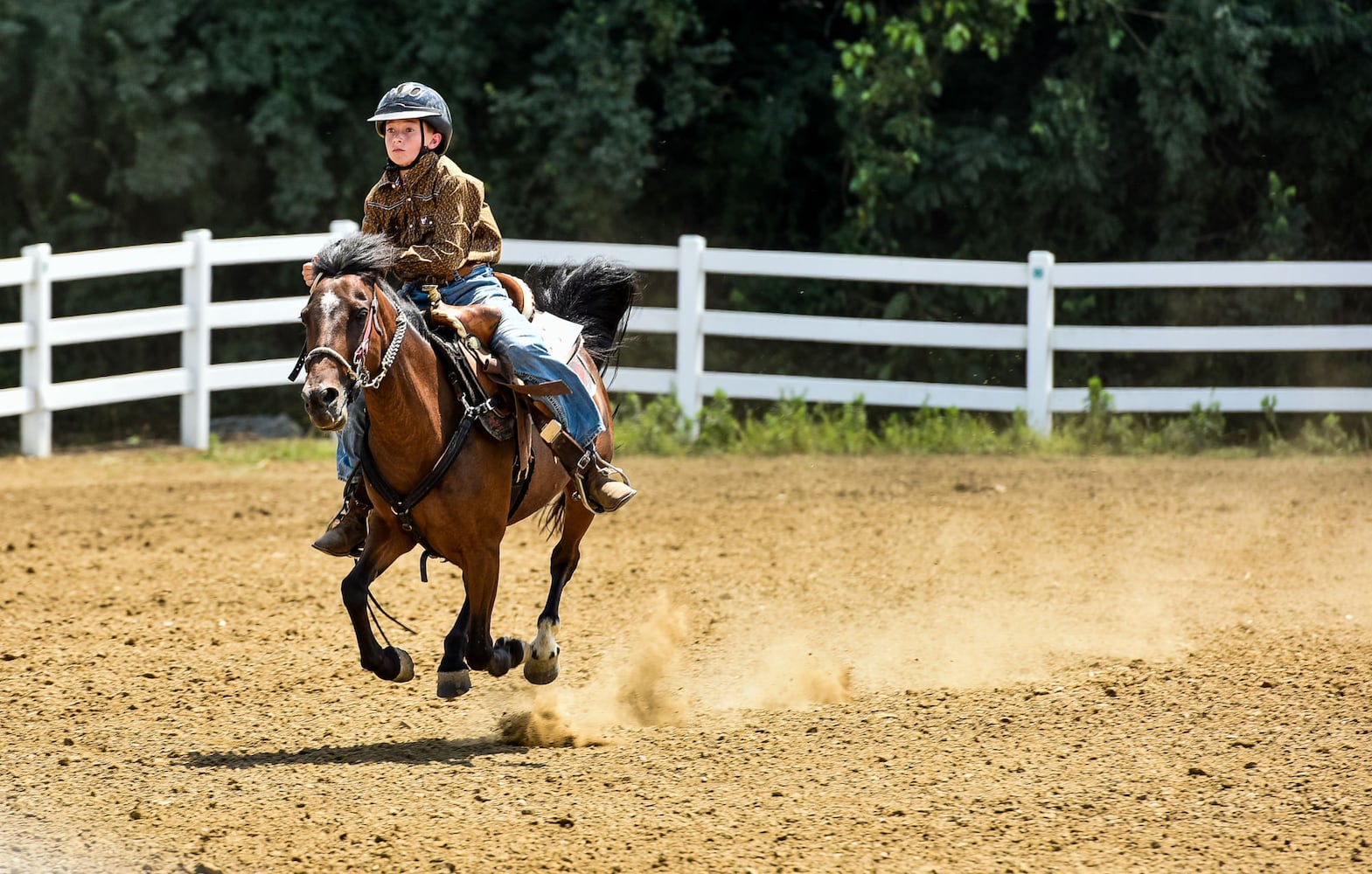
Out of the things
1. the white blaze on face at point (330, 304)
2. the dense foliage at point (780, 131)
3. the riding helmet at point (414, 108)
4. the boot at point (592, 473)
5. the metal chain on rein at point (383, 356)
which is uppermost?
the dense foliage at point (780, 131)

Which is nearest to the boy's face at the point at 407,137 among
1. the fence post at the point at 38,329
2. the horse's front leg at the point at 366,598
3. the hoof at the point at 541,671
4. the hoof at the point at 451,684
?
the horse's front leg at the point at 366,598

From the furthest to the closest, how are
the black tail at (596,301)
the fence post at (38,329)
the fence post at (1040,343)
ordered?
the fence post at (1040,343), the fence post at (38,329), the black tail at (596,301)

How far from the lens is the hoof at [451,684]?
6.43 metres

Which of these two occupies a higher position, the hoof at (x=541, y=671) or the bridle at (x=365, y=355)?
the bridle at (x=365, y=355)

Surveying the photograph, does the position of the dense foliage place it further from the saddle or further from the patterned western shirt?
the patterned western shirt

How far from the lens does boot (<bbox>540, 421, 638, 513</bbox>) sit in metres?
7.00

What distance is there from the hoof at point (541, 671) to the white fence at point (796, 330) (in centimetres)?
732

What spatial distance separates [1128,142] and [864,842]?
1247 centimetres

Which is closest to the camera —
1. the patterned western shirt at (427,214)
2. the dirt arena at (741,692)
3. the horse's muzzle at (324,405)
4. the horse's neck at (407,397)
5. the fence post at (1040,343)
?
the horse's muzzle at (324,405)

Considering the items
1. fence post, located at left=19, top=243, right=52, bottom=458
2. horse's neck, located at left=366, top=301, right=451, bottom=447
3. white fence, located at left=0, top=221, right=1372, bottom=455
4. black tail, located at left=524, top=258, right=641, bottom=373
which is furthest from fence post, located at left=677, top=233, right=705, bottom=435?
horse's neck, located at left=366, top=301, right=451, bottom=447

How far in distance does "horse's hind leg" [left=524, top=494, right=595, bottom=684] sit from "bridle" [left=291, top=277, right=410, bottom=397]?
5.19 feet

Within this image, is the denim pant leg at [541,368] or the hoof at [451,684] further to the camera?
the denim pant leg at [541,368]

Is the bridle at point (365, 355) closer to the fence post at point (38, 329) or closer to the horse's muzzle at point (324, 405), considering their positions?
the horse's muzzle at point (324, 405)

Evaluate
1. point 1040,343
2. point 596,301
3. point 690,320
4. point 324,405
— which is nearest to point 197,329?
point 690,320
